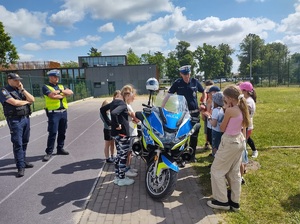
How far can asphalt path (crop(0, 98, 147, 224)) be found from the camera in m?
3.41

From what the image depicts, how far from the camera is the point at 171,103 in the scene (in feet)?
13.0

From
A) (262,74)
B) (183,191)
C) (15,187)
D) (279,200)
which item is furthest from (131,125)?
(262,74)

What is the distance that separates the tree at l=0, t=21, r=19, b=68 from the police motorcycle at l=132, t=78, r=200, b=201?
3561cm

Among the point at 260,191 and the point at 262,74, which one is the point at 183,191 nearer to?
the point at 260,191

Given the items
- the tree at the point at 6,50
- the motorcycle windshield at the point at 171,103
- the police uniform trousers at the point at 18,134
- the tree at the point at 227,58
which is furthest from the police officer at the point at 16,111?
the tree at the point at 227,58

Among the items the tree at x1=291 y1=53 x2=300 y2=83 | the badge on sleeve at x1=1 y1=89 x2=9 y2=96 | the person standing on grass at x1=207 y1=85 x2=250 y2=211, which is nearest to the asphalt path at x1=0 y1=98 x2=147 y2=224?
the badge on sleeve at x1=1 y1=89 x2=9 y2=96

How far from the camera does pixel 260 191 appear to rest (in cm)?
388

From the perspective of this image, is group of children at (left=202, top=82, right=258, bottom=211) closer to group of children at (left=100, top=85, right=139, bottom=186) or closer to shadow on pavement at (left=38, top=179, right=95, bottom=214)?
Result: group of children at (left=100, top=85, right=139, bottom=186)

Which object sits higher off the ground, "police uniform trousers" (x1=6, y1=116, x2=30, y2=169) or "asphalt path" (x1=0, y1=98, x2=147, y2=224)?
"police uniform trousers" (x1=6, y1=116, x2=30, y2=169)

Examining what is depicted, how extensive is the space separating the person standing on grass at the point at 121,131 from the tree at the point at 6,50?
35.1m

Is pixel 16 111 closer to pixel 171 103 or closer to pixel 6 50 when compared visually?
pixel 171 103

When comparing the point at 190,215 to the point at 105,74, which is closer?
the point at 190,215

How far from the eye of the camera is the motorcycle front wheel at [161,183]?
11.3 feet

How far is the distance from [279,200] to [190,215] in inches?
54.9
